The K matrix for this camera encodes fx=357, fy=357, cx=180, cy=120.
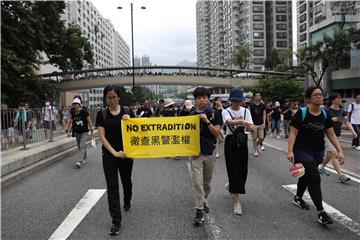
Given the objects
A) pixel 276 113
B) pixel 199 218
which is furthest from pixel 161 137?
pixel 276 113

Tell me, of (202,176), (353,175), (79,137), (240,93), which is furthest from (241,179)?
(79,137)

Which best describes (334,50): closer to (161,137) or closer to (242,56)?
(161,137)

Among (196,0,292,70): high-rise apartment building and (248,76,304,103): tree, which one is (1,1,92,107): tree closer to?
(248,76,304,103): tree

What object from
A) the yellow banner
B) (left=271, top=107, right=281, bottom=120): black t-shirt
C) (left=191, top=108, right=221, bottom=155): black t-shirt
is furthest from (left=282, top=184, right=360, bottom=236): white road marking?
(left=271, top=107, right=281, bottom=120): black t-shirt

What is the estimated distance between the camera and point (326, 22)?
36469mm

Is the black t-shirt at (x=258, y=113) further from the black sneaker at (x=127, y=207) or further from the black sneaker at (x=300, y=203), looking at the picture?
the black sneaker at (x=127, y=207)

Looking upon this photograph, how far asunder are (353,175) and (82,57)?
1254 inches

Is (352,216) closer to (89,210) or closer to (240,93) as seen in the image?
(240,93)

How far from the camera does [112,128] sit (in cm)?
476

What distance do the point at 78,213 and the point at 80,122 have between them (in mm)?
4478

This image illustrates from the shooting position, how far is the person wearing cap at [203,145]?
473 cm

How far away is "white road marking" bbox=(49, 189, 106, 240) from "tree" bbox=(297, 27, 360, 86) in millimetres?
30100

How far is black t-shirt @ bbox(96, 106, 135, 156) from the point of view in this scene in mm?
4730

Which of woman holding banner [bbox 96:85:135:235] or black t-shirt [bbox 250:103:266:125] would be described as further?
black t-shirt [bbox 250:103:266:125]
